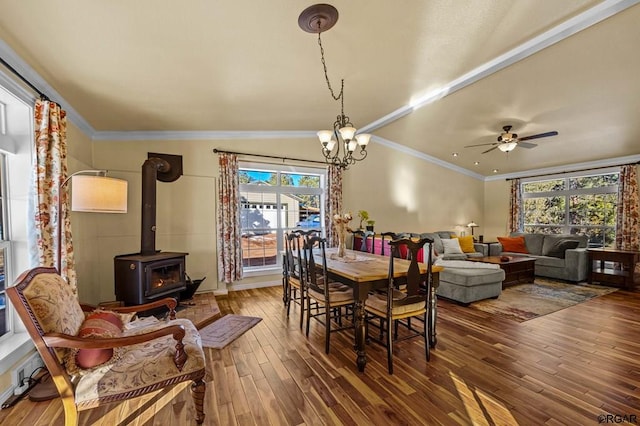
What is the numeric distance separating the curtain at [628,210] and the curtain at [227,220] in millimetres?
7704

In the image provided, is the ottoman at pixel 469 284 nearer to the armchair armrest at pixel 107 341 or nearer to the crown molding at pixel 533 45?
the crown molding at pixel 533 45

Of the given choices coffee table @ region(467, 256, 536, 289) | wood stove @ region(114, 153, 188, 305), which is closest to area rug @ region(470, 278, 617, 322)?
coffee table @ region(467, 256, 536, 289)

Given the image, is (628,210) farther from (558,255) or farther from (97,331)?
(97,331)

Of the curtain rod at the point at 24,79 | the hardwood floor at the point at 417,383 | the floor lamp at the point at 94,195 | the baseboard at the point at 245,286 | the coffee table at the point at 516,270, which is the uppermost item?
the curtain rod at the point at 24,79

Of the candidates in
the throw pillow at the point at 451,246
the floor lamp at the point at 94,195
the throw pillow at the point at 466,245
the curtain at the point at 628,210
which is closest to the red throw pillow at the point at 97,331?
the floor lamp at the point at 94,195

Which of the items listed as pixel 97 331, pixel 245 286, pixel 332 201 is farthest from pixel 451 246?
pixel 97 331

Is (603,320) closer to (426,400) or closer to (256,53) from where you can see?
(426,400)

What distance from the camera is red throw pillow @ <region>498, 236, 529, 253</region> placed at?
6565 mm

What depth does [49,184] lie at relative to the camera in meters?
2.37

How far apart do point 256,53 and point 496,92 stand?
3255 mm

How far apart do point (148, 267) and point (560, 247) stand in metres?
7.38

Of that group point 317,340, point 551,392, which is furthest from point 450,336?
point 317,340

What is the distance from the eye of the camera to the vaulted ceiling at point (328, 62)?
2.02 meters

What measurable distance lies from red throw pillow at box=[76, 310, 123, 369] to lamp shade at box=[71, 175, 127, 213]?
30.7 inches
